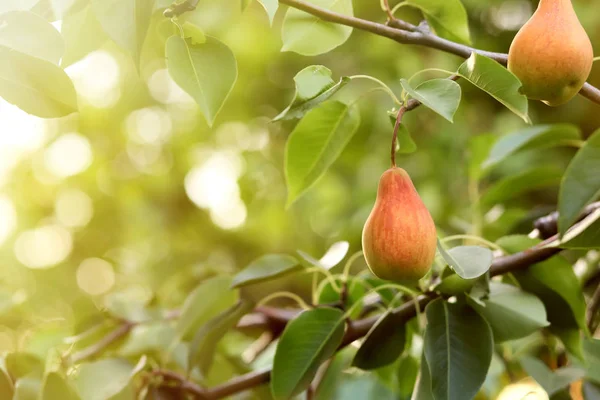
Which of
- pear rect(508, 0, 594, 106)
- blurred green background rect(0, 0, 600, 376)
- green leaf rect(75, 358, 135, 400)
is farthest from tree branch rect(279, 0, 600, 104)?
blurred green background rect(0, 0, 600, 376)

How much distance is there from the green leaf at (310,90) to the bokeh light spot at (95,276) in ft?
3.94

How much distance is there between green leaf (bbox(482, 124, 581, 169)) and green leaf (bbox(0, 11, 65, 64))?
1.21ft

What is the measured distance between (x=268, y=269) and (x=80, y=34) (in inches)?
6.7

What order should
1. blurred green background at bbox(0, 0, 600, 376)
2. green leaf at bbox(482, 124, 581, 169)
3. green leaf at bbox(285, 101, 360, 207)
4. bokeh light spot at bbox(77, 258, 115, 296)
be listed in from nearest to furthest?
1. green leaf at bbox(285, 101, 360, 207)
2. green leaf at bbox(482, 124, 581, 169)
3. blurred green background at bbox(0, 0, 600, 376)
4. bokeh light spot at bbox(77, 258, 115, 296)

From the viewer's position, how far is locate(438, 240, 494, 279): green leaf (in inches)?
10.6

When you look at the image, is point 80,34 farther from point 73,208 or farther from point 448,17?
point 73,208

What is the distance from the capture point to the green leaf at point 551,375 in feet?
1.24

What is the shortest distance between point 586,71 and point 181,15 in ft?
0.57

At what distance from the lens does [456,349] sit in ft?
1.03

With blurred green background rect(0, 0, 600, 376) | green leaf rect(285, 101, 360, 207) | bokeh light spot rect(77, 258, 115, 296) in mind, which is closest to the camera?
green leaf rect(285, 101, 360, 207)

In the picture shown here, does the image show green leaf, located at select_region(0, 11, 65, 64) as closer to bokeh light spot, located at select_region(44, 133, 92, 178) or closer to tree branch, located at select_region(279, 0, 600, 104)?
tree branch, located at select_region(279, 0, 600, 104)

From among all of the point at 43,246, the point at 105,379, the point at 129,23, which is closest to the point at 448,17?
the point at 129,23

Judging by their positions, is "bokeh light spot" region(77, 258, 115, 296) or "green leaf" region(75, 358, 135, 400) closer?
"green leaf" region(75, 358, 135, 400)

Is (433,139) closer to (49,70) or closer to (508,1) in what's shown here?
(508,1)
